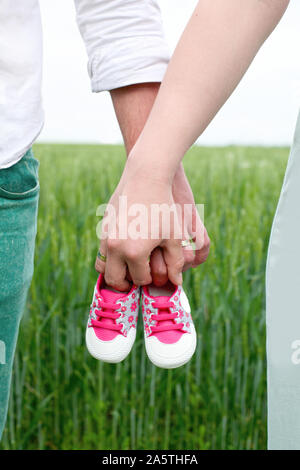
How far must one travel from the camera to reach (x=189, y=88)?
0.60 meters

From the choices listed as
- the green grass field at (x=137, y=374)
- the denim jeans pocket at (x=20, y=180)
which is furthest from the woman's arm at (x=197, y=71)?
the green grass field at (x=137, y=374)

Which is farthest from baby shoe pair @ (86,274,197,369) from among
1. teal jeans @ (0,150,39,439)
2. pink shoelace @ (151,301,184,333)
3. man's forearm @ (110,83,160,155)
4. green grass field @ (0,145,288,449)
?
green grass field @ (0,145,288,449)

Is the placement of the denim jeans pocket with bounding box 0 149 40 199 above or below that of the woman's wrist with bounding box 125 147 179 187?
above

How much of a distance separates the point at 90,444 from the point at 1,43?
1177 millimetres

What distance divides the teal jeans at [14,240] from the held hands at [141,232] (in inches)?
3.9

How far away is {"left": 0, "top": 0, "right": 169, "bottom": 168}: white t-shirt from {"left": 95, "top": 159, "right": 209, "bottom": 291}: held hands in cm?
14

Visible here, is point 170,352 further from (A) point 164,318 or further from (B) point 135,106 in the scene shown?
(B) point 135,106

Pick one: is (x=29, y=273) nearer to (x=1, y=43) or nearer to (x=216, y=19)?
(x=1, y=43)

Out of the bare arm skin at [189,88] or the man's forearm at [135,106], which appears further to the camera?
the man's forearm at [135,106]

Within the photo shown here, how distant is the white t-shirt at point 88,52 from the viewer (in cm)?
65

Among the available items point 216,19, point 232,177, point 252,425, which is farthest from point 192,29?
point 232,177

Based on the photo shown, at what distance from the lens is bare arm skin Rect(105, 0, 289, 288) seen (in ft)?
1.96

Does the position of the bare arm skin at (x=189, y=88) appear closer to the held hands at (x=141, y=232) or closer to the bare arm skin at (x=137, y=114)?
the held hands at (x=141, y=232)
